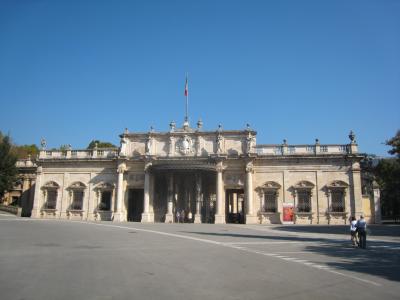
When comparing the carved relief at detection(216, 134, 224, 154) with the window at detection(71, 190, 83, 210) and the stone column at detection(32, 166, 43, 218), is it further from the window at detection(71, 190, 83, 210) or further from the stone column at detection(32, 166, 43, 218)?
the stone column at detection(32, 166, 43, 218)

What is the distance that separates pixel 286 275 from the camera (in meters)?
9.70

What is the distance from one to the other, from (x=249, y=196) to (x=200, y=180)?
533cm

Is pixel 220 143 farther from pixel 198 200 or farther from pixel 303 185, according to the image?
pixel 303 185

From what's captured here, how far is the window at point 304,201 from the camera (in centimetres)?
3775

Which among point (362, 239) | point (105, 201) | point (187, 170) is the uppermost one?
point (187, 170)

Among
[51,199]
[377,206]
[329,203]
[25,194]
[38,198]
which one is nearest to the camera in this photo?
[329,203]

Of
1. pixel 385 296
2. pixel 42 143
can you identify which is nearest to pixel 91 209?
pixel 42 143

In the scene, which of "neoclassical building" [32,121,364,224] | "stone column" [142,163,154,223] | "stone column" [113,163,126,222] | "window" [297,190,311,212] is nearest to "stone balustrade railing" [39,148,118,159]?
"neoclassical building" [32,121,364,224]

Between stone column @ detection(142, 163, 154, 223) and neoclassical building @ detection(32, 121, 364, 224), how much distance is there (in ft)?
0.34

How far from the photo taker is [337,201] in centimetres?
3744

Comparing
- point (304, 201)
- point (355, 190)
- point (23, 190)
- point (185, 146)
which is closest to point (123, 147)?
point (185, 146)

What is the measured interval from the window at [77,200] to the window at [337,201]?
2800cm

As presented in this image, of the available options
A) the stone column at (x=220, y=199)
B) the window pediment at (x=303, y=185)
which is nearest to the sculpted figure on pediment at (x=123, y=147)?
Result: the stone column at (x=220, y=199)

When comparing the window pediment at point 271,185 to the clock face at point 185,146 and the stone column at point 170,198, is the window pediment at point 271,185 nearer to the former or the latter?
the clock face at point 185,146
